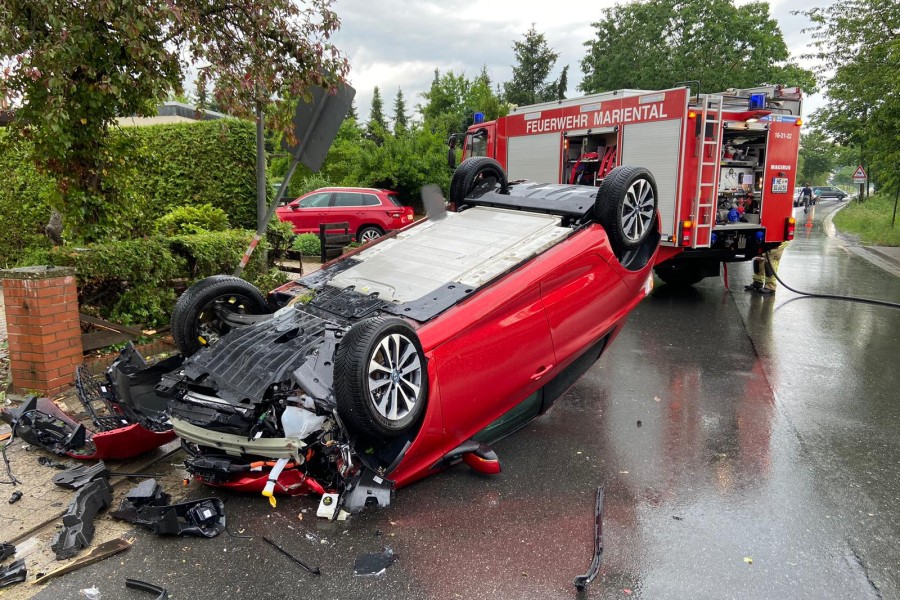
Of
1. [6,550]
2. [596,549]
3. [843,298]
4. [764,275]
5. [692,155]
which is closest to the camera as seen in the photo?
[6,550]

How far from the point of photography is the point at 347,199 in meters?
15.2

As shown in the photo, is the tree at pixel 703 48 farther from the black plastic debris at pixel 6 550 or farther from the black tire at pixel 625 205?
the black plastic debris at pixel 6 550

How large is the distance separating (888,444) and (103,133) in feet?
23.1

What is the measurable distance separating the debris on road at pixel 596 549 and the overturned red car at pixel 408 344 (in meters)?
0.67

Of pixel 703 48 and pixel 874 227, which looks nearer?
pixel 874 227

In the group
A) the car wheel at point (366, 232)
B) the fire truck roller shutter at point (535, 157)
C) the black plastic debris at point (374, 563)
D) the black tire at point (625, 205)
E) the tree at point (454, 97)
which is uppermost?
the tree at point (454, 97)

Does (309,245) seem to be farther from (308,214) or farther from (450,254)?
(450,254)

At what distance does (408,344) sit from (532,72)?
40978mm

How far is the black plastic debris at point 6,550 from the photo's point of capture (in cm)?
311

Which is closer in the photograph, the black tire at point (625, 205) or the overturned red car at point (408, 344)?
the overturned red car at point (408, 344)

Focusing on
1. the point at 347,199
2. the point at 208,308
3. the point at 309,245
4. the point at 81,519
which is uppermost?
the point at 347,199

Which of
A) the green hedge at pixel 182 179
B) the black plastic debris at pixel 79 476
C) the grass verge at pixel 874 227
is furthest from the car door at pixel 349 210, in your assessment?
the grass verge at pixel 874 227

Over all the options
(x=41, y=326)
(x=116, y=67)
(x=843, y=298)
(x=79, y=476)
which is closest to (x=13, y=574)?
(x=79, y=476)

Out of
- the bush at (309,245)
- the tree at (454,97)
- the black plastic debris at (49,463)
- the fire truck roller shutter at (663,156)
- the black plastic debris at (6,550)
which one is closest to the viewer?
the black plastic debris at (6,550)
